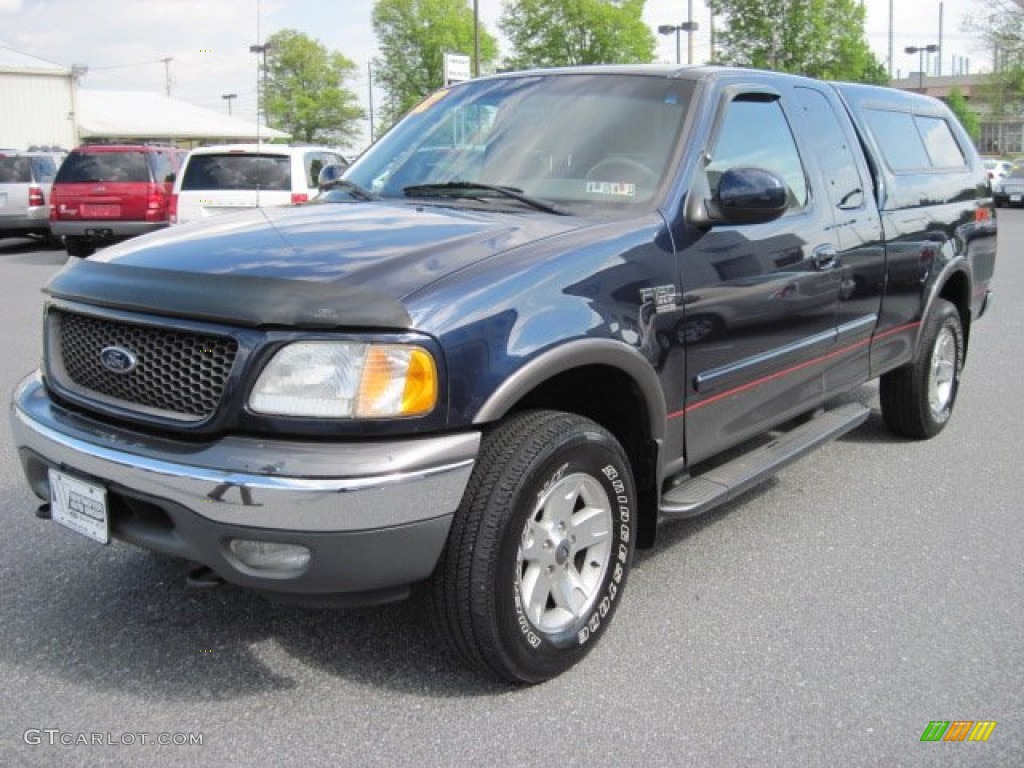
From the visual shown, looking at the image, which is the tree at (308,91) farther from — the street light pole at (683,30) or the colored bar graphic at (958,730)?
the colored bar graphic at (958,730)

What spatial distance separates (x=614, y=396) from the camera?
3.30m

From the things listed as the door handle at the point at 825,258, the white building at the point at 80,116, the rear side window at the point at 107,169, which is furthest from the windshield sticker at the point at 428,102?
the white building at the point at 80,116

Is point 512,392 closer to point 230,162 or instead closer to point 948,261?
point 948,261

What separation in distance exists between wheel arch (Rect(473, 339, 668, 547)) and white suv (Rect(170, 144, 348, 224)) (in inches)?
388

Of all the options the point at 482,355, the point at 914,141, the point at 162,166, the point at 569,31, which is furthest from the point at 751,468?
the point at 569,31

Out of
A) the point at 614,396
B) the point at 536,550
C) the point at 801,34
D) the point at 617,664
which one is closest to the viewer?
the point at 536,550

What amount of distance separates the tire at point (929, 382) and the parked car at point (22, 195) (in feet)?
50.5

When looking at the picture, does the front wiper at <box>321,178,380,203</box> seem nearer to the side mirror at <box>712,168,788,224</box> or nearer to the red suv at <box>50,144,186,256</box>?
the side mirror at <box>712,168,788,224</box>

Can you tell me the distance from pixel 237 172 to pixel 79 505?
1046cm

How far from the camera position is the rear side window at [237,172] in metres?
12.5

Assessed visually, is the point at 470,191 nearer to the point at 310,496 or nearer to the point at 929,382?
the point at 310,496

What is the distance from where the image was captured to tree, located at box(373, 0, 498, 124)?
46.6m

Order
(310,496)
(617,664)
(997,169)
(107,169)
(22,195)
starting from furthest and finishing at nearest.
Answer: (997,169) < (22,195) < (107,169) < (617,664) < (310,496)

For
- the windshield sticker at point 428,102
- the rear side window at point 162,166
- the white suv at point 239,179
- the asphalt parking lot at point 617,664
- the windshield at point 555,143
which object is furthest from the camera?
the rear side window at point 162,166
